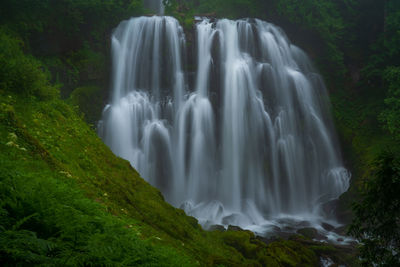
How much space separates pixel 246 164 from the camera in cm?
1667

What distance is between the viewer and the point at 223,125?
17.1 meters

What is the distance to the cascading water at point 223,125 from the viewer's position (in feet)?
51.8

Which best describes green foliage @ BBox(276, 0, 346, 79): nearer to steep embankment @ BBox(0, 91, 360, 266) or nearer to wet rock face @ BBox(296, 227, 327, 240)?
wet rock face @ BBox(296, 227, 327, 240)

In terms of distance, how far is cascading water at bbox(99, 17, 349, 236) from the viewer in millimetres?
15773

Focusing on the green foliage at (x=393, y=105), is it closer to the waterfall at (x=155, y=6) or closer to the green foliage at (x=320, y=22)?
the green foliage at (x=320, y=22)

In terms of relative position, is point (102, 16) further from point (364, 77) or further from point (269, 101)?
point (364, 77)

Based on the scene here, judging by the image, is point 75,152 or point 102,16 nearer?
point 75,152

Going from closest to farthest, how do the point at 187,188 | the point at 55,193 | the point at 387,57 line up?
the point at 55,193 < the point at 187,188 < the point at 387,57

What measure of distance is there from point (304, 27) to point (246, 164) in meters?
13.5

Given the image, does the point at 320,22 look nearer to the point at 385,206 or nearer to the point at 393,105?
the point at 393,105


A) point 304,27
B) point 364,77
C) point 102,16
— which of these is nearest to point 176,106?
point 102,16

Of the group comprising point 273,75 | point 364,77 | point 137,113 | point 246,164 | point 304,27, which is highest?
point 304,27

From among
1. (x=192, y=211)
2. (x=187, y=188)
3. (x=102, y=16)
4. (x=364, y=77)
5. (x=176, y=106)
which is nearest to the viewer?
(x=192, y=211)

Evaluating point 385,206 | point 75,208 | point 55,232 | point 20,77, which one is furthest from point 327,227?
point 55,232
